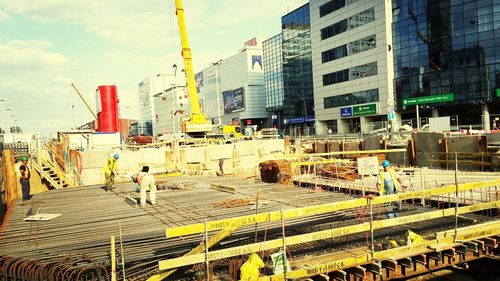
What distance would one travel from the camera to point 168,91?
140500mm

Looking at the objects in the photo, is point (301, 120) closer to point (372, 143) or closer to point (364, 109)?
point (364, 109)

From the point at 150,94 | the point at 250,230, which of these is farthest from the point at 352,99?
the point at 150,94

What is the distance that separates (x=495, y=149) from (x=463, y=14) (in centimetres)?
3103

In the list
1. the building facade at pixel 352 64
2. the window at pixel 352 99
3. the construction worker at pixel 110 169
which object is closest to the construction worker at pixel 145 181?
the construction worker at pixel 110 169

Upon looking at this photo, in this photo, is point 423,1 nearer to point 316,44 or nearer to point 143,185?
point 316,44

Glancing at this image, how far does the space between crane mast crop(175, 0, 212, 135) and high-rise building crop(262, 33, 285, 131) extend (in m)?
44.2

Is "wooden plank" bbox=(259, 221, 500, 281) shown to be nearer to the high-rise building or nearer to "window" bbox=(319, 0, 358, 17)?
"window" bbox=(319, 0, 358, 17)

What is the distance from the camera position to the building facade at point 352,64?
2172 inches

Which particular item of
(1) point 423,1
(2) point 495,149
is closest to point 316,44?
(1) point 423,1

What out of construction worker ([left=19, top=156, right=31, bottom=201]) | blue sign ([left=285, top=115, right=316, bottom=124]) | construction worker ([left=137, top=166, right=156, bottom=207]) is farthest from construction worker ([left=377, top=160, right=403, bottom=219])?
blue sign ([left=285, top=115, right=316, bottom=124])

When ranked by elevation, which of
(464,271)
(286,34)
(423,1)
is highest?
(286,34)

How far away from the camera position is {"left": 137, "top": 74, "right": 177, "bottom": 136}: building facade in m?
173

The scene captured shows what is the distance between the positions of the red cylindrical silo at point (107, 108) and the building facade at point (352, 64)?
35348 millimetres

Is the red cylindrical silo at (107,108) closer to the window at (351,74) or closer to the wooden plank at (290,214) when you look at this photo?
the wooden plank at (290,214)
